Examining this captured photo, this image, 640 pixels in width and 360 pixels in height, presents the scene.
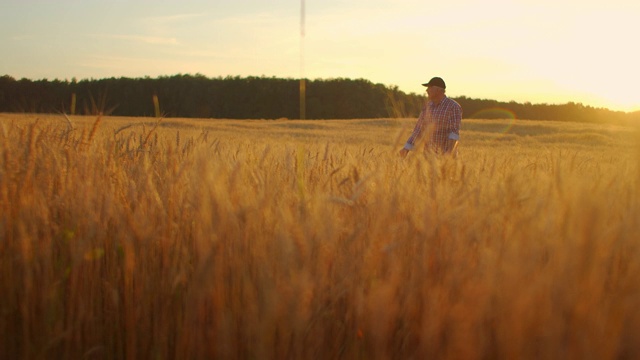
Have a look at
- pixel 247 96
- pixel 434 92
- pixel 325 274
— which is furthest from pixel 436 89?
pixel 247 96

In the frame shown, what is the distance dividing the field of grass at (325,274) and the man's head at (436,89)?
3726 millimetres

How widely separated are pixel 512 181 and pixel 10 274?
63.2 inches

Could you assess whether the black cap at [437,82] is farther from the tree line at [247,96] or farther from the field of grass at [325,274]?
the tree line at [247,96]

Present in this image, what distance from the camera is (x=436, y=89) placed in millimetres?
5781

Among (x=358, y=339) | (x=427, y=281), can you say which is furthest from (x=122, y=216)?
(x=427, y=281)

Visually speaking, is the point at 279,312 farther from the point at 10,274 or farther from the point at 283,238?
the point at 10,274

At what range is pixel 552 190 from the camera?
1.82 metres

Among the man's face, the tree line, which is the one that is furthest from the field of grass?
the tree line

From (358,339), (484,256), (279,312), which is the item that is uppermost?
(484,256)

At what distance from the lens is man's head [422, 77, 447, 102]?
5.78 m

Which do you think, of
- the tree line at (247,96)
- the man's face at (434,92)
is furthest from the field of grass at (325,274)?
the tree line at (247,96)

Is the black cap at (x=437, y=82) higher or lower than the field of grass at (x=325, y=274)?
higher

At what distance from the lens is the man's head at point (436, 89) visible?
18.9ft

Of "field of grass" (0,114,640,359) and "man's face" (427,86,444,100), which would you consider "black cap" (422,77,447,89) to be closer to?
"man's face" (427,86,444,100)
